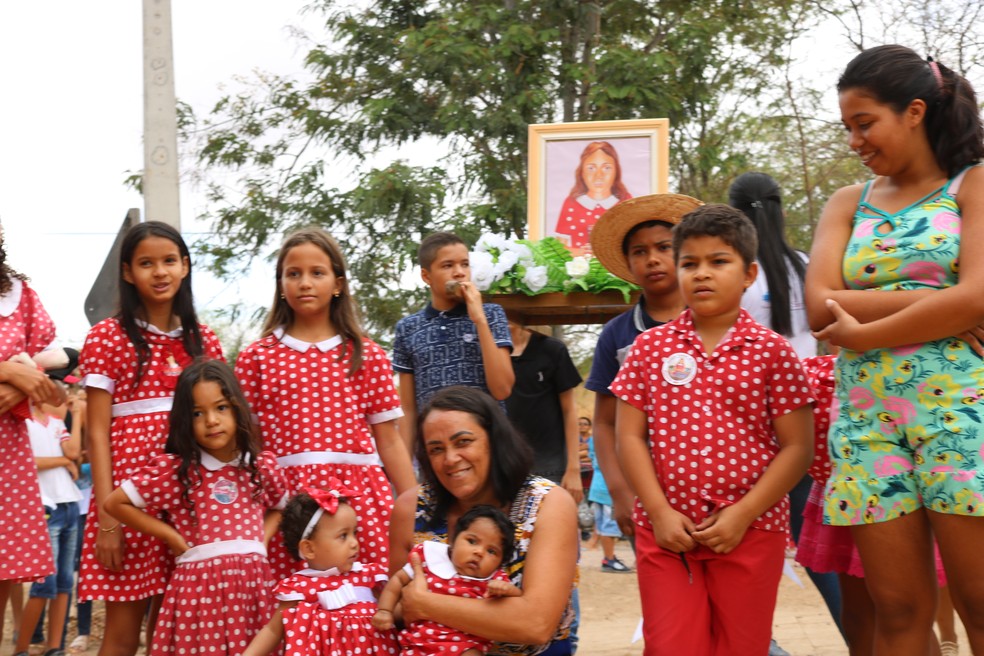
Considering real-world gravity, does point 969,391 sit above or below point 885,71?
below

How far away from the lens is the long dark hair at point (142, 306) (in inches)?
177

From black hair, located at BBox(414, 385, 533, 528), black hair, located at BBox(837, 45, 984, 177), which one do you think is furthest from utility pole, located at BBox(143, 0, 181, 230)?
black hair, located at BBox(837, 45, 984, 177)

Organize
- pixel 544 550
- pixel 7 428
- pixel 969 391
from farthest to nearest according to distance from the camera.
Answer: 1. pixel 7 428
2. pixel 544 550
3. pixel 969 391

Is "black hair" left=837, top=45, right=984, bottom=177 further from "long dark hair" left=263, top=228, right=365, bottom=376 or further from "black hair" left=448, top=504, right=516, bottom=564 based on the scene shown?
"long dark hair" left=263, top=228, right=365, bottom=376

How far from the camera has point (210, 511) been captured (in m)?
4.21

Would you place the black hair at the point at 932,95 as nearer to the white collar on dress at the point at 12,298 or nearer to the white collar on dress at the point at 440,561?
the white collar on dress at the point at 440,561

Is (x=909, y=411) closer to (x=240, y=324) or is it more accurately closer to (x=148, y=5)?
(x=148, y=5)

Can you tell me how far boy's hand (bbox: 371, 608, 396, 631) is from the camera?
11.8ft

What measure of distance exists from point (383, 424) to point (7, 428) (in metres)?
1.57

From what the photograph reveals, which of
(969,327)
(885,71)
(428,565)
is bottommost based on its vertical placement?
(428,565)

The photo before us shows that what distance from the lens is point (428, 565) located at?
139 inches

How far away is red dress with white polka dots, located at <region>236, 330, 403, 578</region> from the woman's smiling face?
0.86 metres

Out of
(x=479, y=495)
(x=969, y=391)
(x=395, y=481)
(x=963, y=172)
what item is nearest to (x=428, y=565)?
(x=479, y=495)

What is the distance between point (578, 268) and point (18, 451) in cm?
269
